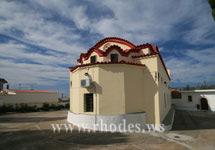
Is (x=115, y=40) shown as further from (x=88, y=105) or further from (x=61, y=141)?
(x=61, y=141)

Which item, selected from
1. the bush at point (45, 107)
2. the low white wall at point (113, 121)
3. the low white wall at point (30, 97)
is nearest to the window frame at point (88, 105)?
the low white wall at point (113, 121)

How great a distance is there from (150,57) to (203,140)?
583 cm

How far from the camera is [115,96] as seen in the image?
921cm

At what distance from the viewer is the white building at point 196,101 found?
65.5ft

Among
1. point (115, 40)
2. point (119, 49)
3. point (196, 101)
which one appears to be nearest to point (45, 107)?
point (115, 40)

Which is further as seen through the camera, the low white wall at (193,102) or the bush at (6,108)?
the low white wall at (193,102)

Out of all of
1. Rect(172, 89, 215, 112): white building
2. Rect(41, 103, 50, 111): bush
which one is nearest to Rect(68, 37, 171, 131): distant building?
Rect(172, 89, 215, 112): white building

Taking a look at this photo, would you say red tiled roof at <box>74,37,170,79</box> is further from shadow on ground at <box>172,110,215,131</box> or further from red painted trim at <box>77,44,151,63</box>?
shadow on ground at <box>172,110,215,131</box>

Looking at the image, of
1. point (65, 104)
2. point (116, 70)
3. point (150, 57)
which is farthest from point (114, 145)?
point (65, 104)

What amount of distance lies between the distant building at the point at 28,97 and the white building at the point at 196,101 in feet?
78.3

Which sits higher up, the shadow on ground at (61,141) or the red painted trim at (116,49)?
the red painted trim at (116,49)

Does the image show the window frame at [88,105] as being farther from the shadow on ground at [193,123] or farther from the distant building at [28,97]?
the distant building at [28,97]

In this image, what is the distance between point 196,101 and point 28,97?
28.1 m

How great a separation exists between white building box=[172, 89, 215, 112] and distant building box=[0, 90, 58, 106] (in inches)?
939
